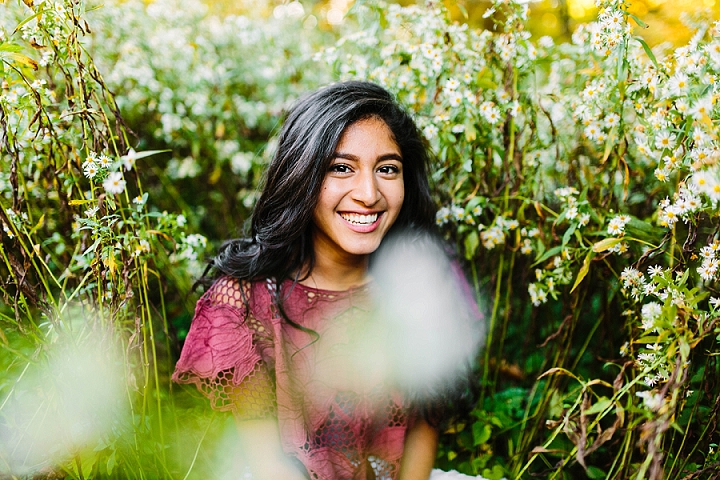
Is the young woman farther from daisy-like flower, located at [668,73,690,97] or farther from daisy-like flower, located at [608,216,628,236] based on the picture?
daisy-like flower, located at [668,73,690,97]

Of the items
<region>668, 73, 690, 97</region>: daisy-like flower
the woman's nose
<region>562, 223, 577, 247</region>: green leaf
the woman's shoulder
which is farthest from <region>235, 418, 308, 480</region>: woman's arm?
<region>668, 73, 690, 97</region>: daisy-like flower

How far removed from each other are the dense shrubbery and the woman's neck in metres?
0.39

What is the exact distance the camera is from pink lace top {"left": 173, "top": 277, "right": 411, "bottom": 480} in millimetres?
1466

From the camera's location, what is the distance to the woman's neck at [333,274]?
1633 millimetres

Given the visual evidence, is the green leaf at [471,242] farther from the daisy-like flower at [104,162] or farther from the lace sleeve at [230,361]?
the daisy-like flower at [104,162]

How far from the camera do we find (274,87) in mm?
3000

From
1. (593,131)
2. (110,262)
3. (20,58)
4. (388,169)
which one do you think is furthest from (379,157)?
(20,58)

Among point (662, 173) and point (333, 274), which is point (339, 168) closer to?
point (333, 274)

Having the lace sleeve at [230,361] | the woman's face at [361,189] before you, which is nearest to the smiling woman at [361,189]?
the woman's face at [361,189]

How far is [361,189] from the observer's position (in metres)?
1.44

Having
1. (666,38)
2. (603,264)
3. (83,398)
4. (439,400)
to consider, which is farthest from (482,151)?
(666,38)

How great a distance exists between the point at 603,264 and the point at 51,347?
1555mm

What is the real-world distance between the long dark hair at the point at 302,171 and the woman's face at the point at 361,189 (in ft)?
0.10

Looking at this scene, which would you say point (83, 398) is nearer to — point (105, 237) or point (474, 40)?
point (105, 237)
